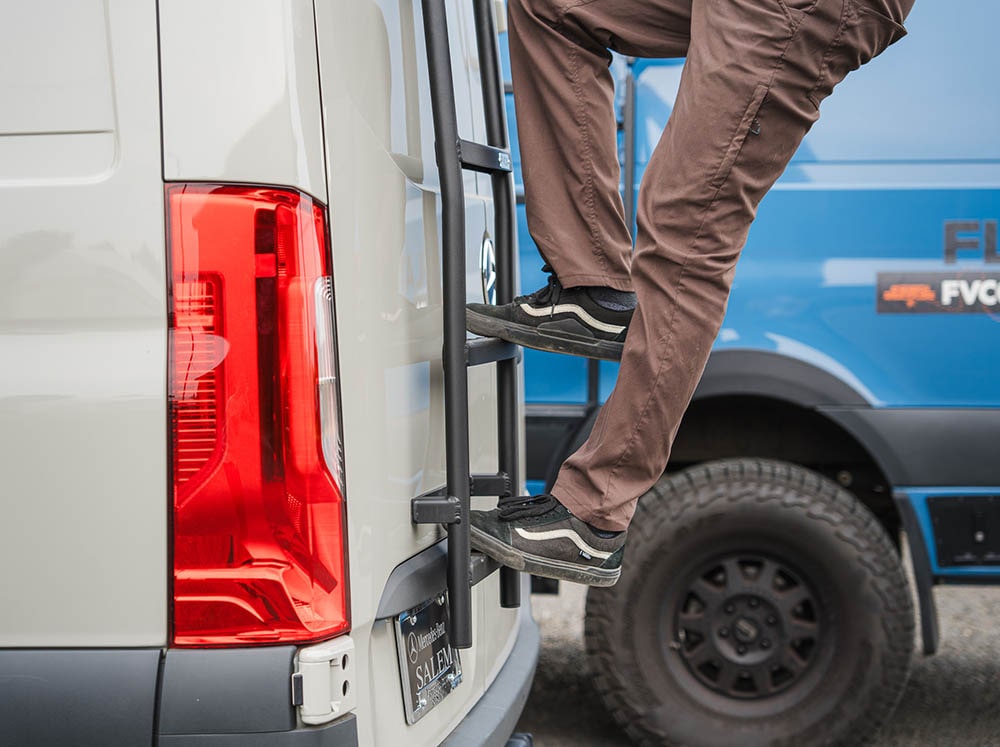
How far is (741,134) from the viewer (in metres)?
1.92

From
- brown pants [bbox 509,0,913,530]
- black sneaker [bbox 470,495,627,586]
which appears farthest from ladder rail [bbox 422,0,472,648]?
brown pants [bbox 509,0,913,530]

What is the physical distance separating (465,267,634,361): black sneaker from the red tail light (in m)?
0.54

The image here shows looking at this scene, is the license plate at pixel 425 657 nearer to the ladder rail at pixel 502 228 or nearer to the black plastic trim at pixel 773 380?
the ladder rail at pixel 502 228

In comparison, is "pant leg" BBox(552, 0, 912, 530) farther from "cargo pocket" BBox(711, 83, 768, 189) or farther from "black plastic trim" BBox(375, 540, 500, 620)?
"black plastic trim" BBox(375, 540, 500, 620)

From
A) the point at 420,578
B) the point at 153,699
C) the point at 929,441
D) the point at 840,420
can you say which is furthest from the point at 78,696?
the point at 929,441

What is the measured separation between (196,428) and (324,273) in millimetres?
275

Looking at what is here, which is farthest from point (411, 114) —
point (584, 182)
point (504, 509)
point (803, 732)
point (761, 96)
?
point (803, 732)

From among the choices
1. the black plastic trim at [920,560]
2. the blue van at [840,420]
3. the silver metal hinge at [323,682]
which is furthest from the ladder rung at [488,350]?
the black plastic trim at [920,560]

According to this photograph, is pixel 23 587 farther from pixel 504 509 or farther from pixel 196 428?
pixel 504 509

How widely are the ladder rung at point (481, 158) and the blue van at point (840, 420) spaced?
1.37 m

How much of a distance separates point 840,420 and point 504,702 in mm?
1604

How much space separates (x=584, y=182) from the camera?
216cm

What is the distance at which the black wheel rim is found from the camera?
3.48 m

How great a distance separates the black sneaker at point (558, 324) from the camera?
2.11m
